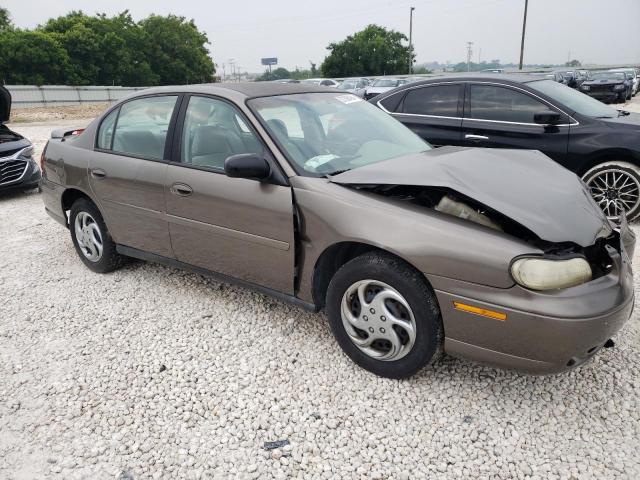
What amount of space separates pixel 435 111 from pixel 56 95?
3511cm

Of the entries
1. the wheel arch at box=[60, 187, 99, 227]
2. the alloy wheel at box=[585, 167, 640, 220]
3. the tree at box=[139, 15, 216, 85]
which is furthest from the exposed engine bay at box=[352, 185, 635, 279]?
the tree at box=[139, 15, 216, 85]

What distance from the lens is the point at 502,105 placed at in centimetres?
593

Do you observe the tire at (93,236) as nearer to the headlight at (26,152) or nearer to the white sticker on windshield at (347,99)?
the white sticker on windshield at (347,99)

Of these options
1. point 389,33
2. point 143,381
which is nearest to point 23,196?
point 143,381

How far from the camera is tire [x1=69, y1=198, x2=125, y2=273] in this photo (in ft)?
14.1

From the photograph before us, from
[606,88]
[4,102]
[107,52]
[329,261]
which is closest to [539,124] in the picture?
[329,261]

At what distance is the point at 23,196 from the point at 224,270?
627cm

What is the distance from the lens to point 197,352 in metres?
3.20

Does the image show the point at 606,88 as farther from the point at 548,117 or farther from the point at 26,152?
→ the point at 26,152

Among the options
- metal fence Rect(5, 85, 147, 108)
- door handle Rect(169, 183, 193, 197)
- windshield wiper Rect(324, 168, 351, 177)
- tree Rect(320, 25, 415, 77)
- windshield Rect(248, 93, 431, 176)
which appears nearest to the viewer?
windshield wiper Rect(324, 168, 351, 177)

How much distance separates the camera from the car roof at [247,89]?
11.4ft

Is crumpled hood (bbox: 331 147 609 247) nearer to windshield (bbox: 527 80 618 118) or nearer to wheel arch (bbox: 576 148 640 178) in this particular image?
wheel arch (bbox: 576 148 640 178)

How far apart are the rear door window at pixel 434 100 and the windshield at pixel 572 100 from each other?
0.88 m

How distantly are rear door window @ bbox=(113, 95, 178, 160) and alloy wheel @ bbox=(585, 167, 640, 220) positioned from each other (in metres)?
4.37
